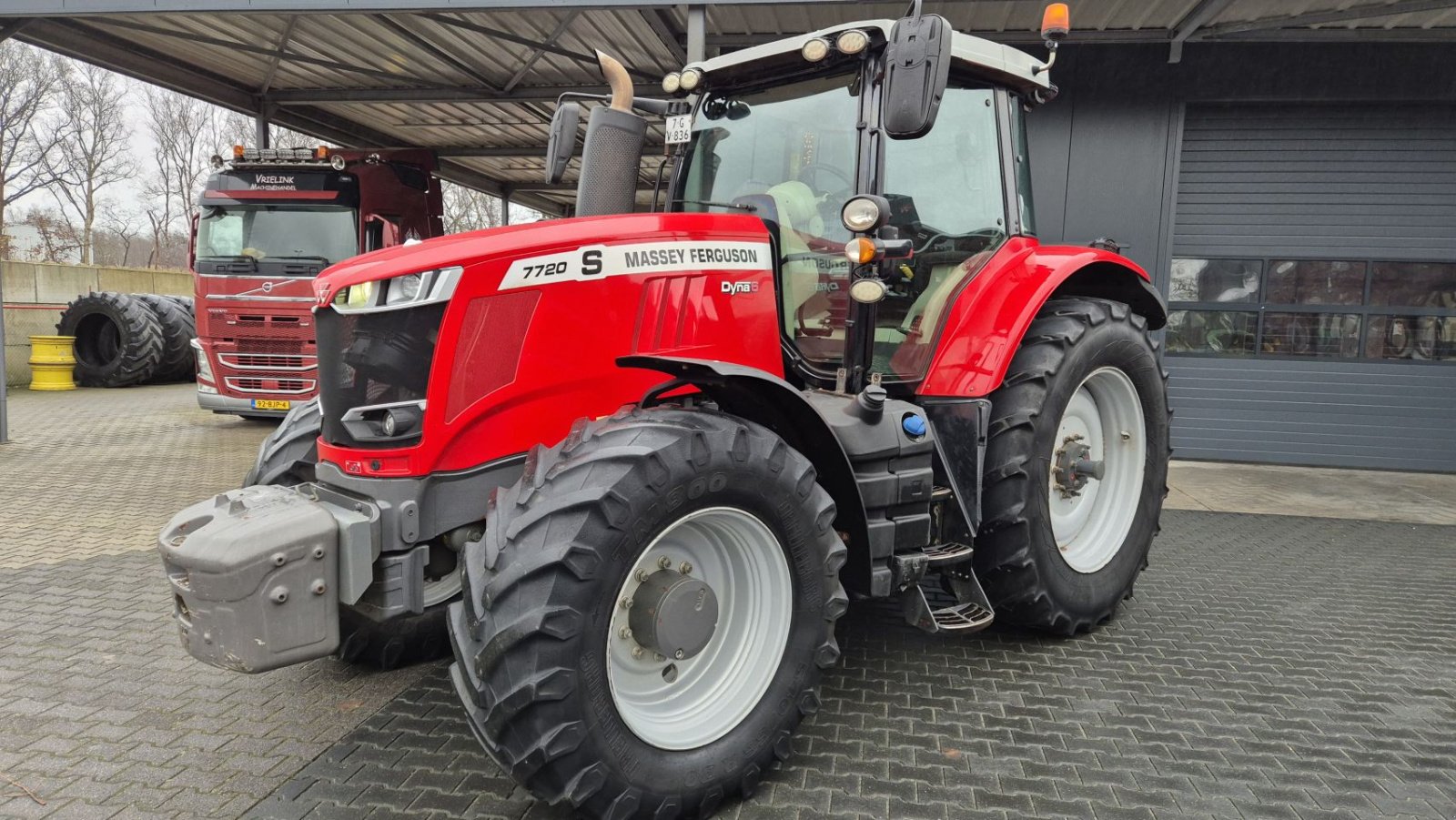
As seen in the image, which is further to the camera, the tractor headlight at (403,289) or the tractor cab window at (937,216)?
the tractor cab window at (937,216)

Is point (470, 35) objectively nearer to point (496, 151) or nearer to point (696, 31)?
point (696, 31)

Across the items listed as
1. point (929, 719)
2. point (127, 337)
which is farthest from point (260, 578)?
point (127, 337)

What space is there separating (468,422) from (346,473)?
1.28 ft

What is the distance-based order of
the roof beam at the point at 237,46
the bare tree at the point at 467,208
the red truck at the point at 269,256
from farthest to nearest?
the bare tree at the point at 467,208 → the red truck at the point at 269,256 → the roof beam at the point at 237,46

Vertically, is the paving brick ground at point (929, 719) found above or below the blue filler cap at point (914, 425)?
below

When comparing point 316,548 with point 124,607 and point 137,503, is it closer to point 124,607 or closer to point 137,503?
point 124,607

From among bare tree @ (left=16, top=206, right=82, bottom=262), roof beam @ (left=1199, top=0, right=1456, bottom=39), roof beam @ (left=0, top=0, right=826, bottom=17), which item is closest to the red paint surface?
roof beam @ (left=0, top=0, right=826, bottom=17)

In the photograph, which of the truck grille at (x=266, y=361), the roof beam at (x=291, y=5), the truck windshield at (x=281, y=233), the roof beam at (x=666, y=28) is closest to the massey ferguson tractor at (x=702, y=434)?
the roof beam at (x=291, y=5)

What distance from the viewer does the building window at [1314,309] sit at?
25.6ft

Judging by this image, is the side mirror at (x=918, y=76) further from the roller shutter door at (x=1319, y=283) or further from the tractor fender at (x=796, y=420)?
the roller shutter door at (x=1319, y=283)

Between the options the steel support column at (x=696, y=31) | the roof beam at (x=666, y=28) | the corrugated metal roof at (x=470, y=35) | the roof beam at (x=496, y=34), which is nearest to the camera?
the steel support column at (x=696, y=31)

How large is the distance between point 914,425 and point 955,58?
139 cm

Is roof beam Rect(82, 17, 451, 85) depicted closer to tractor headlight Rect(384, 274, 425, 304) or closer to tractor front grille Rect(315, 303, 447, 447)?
tractor front grille Rect(315, 303, 447, 447)

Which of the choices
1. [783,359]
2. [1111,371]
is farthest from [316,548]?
[1111,371]
